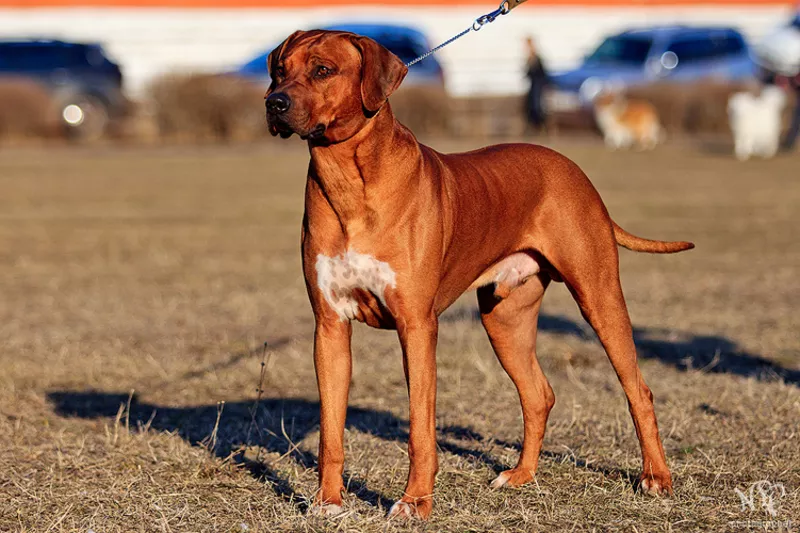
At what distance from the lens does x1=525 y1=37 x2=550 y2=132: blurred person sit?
26.9 metres

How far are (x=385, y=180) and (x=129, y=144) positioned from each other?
25332mm

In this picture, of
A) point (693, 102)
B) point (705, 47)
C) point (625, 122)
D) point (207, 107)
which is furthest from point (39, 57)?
point (705, 47)

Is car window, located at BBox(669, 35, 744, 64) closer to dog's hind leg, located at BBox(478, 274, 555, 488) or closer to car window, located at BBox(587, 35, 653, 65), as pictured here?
car window, located at BBox(587, 35, 653, 65)

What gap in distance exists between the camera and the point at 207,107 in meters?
29.2

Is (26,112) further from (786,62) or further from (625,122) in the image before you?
(786,62)

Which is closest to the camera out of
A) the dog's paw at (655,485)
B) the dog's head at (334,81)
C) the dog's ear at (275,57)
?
the dog's head at (334,81)

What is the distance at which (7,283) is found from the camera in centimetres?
1123

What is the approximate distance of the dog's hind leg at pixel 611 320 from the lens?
16.5 feet

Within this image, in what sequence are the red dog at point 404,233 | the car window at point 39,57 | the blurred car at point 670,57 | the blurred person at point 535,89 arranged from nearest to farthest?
1. the red dog at point 404,233
2. the blurred person at point 535,89
3. the car window at point 39,57
4. the blurred car at point 670,57

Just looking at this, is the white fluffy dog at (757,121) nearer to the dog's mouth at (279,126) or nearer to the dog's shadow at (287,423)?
the dog's shadow at (287,423)

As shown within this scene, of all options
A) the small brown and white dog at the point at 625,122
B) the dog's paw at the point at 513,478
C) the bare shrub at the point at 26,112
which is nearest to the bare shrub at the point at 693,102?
the small brown and white dog at the point at 625,122

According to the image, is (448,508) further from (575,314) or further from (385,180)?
(575,314)

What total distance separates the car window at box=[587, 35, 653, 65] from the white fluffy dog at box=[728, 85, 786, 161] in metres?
5.80

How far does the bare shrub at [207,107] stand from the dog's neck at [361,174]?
78.2 feet
